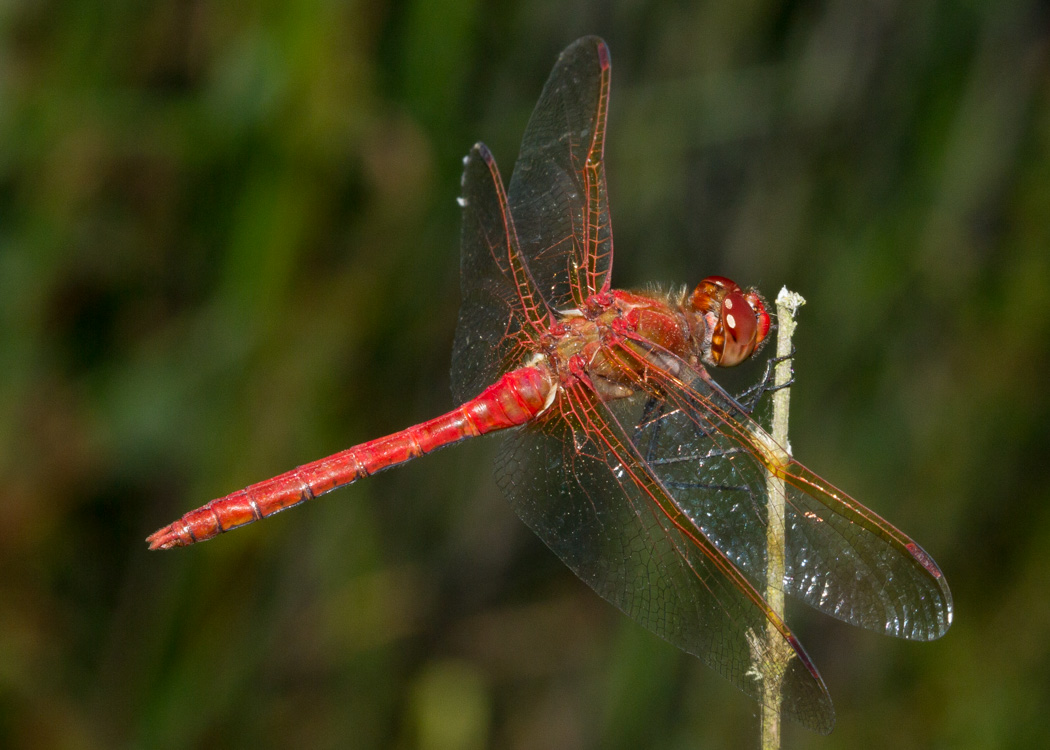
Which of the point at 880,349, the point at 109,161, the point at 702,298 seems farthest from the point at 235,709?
the point at 880,349

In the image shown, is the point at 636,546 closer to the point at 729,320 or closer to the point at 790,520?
the point at 790,520

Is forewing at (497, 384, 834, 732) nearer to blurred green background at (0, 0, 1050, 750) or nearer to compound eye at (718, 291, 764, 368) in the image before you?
compound eye at (718, 291, 764, 368)

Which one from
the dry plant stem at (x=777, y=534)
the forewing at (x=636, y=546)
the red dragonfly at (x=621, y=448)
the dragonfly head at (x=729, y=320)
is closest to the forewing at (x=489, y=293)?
the red dragonfly at (x=621, y=448)

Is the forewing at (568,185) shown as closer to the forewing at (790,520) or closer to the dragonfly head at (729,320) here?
the dragonfly head at (729,320)

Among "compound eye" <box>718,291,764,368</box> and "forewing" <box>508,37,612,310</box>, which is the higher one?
"forewing" <box>508,37,612,310</box>

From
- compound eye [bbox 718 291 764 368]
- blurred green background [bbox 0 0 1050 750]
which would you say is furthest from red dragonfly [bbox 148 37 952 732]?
blurred green background [bbox 0 0 1050 750]

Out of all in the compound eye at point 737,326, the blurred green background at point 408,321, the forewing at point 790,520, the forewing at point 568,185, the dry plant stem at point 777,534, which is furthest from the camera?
the blurred green background at point 408,321

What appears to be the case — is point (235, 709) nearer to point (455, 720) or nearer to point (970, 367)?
point (455, 720)

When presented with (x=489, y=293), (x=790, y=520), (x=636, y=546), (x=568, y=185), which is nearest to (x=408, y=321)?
(x=489, y=293)
